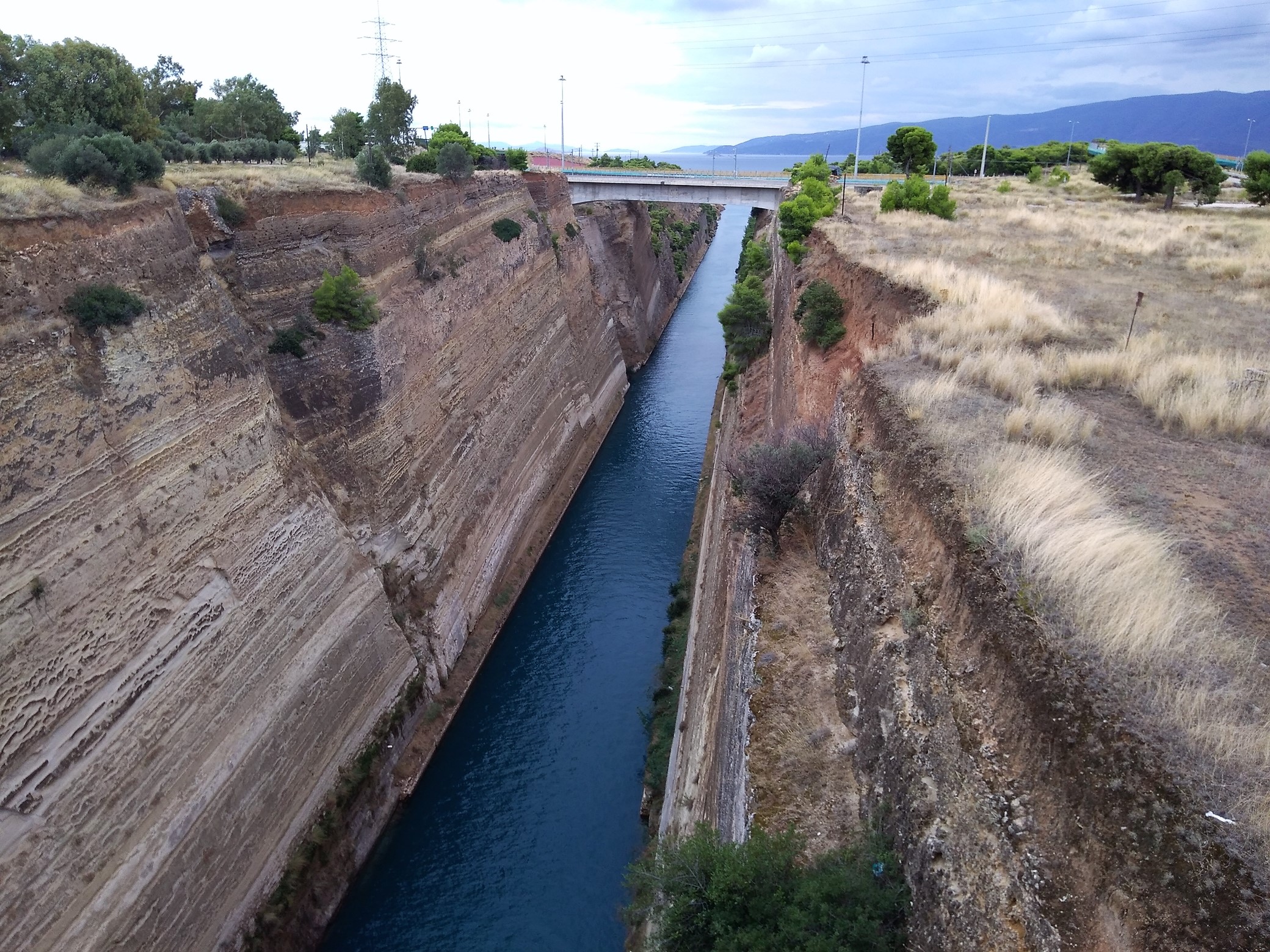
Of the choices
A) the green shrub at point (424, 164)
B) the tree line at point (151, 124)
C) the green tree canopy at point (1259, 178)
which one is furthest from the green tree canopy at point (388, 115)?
the green tree canopy at point (1259, 178)

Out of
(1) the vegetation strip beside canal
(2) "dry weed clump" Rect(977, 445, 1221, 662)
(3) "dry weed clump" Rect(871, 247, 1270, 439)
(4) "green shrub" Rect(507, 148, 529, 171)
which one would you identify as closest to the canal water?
(1) the vegetation strip beside canal

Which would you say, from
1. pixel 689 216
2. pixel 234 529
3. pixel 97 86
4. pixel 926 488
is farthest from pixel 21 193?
pixel 689 216

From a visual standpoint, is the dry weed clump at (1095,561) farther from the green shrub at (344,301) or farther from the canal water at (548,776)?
the green shrub at (344,301)

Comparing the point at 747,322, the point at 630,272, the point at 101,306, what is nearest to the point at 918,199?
the point at 747,322

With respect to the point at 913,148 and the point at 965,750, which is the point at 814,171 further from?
the point at 965,750

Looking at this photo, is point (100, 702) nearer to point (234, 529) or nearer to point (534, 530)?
point (234, 529)

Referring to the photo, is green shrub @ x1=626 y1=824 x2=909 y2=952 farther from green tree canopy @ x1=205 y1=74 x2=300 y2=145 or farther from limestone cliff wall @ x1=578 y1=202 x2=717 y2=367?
limestone cliff wall @ x1=578 y1=202 x2=717 y2=367
